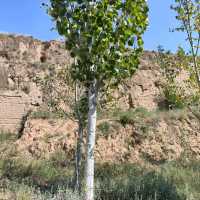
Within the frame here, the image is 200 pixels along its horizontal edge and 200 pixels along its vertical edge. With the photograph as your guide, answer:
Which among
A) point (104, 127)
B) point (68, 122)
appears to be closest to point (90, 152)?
point (104, 127)

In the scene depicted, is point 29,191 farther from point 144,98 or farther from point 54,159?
point 144,98

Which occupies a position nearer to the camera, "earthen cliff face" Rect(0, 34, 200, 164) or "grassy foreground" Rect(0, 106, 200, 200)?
"grassy foreground" Rect(0, 106, 200, 200)

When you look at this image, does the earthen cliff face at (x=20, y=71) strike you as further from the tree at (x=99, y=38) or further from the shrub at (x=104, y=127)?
the tree at (x=99, y=38)

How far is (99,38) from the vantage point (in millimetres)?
8578

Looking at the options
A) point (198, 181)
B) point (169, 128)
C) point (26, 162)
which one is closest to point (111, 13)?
point (198, 181)

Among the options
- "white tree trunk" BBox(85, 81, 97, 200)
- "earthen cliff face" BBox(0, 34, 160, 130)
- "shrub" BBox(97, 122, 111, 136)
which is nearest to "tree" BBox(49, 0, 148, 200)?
"white tree trunk" BBox(85, 81, 97, 200)

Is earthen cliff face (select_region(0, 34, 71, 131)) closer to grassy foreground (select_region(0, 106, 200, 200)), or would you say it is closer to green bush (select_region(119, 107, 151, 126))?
grassy foreground (select_region(0, 106, 200, 200))

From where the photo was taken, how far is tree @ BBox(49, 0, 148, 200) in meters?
8.54

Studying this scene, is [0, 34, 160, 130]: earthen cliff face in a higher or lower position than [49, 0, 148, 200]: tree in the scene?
higher

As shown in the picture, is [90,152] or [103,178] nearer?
[90,152]

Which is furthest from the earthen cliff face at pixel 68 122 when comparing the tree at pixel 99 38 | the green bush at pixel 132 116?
the tree at pixel 99 38

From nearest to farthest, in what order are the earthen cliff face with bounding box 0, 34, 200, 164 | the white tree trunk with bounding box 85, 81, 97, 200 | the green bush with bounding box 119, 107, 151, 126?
the white tree trunk with bounding box 85, 81, 97, 200 < the earthen cliff face with bounding box 0, 34, 200, 164 < the green bush with bounding box 119, 107, 151, 126

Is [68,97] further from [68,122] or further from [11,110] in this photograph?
[11,110]

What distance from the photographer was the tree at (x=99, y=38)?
8.54 meters
